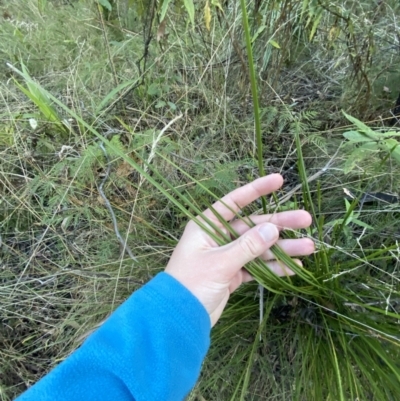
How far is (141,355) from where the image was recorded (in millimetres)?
631

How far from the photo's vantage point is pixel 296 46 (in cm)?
120

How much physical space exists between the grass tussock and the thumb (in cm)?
5

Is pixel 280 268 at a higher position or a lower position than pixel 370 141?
lower

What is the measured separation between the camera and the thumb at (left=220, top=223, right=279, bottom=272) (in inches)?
26.1

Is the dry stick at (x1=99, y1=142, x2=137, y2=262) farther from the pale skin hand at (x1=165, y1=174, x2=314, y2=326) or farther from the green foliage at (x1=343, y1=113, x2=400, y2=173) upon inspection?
the green foliage at (x1=343, y1=113, x2=400, y2=173)

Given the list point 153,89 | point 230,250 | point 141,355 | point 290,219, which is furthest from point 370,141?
point 153,89

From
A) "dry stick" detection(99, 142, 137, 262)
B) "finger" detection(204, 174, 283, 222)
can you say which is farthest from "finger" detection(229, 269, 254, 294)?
"dry stick" detection(99, 142, 137, 262)

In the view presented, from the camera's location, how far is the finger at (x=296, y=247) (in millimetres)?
729

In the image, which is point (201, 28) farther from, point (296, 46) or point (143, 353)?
point (143, 353)

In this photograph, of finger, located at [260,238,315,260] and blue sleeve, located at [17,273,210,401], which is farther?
finger, located at [260,238,315,260]

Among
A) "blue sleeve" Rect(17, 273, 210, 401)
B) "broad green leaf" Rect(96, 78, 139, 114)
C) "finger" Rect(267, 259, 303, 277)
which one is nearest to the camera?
"blue sleeve" Rect(17, 273, 210, 401)

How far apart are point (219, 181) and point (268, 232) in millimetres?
288

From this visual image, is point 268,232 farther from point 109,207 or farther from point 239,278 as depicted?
point 109,207

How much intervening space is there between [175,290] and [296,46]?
2.78ft
